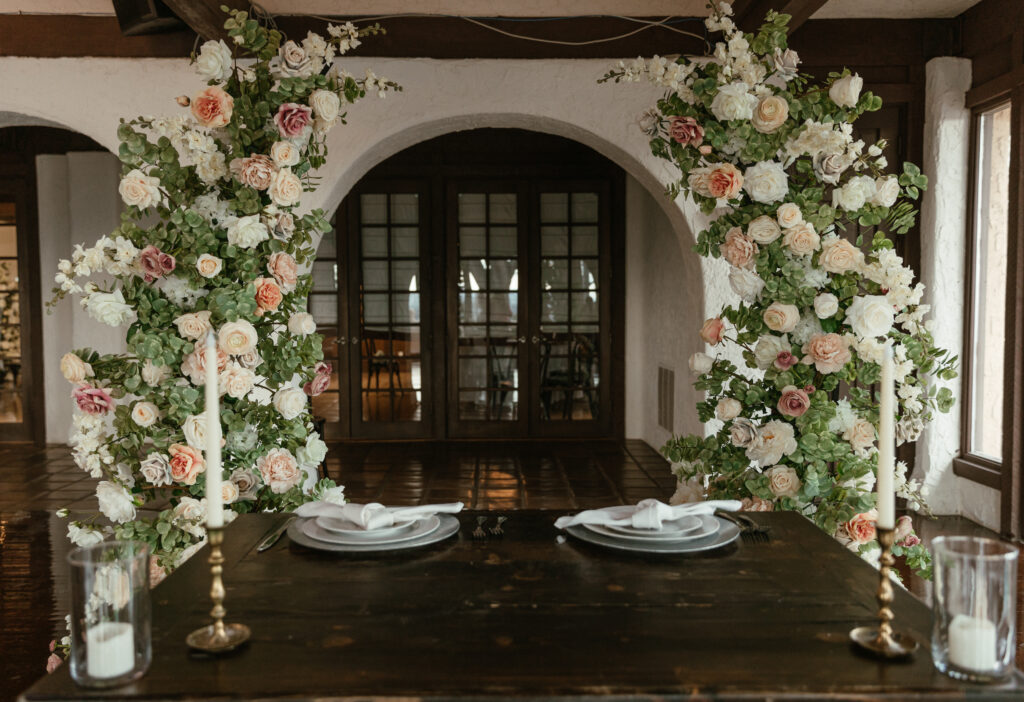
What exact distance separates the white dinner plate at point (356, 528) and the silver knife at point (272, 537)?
85 mm

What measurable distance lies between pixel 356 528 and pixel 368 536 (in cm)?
5

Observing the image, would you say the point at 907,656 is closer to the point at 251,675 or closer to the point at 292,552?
the point at 251,675

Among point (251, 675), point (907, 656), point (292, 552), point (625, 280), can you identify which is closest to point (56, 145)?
→ point (625, 280)

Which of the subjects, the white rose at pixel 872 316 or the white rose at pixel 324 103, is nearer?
the white rose at pixel 872 316

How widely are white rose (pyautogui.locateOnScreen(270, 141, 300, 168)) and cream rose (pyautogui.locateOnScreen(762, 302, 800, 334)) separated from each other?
1366 mm

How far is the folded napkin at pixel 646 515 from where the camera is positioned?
4.92 feet

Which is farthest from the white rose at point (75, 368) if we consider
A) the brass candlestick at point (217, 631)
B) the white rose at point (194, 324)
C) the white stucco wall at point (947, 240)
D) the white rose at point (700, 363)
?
the white stucco wall at point (947, 240)

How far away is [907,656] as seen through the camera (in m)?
1.07

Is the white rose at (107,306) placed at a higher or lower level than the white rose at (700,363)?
higher

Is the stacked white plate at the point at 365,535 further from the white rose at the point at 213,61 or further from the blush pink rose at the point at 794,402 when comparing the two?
the white rose at the point at 213,61

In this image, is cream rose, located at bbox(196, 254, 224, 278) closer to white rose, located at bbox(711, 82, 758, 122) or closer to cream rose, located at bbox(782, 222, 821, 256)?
white rose, located at bbox(711, 82, 758, 122)

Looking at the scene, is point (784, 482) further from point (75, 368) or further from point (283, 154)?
point (75, 368)

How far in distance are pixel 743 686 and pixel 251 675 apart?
604mm

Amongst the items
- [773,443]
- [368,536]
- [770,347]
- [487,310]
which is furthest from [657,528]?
[487,310]
